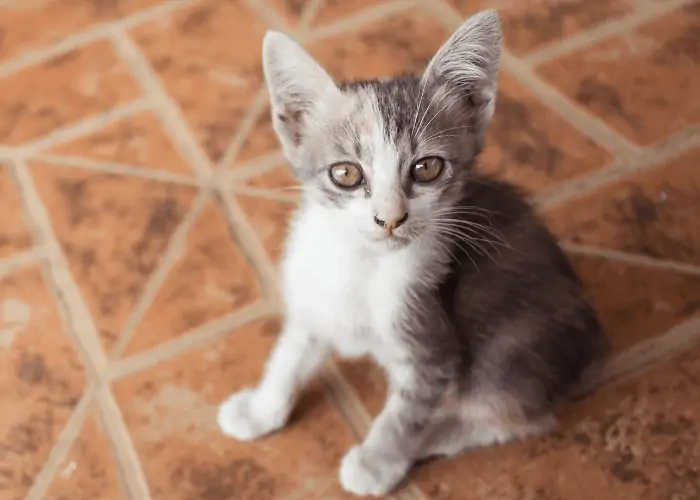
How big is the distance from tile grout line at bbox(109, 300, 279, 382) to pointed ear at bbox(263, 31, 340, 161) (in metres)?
0.49

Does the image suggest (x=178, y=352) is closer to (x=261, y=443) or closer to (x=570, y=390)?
(x=261, y=443)

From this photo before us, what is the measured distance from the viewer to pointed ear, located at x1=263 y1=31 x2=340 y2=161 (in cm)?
94

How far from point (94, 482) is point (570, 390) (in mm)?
821

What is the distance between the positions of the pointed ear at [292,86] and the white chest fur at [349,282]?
A: 0.13 m

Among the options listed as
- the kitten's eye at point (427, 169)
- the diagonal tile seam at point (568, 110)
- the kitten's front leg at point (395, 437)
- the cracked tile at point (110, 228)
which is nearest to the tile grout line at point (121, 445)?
the cracked tile at point (110, 228)

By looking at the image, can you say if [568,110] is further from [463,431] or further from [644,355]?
[463,431]

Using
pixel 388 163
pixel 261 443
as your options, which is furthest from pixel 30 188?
pixel 388 163

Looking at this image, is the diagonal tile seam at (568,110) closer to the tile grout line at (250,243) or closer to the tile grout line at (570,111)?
the tile grout line at (570,111)

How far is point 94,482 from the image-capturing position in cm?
125

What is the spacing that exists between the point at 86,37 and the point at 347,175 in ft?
4.25

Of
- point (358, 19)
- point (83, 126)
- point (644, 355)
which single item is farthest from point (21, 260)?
point (644, 355)

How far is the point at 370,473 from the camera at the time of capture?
119 centimetres

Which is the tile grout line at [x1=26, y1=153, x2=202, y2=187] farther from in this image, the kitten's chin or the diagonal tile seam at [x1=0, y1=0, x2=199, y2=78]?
the kitten's chin

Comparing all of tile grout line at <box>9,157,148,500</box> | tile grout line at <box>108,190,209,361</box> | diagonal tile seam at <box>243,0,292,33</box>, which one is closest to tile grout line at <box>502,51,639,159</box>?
diagonal tile seam at <box>243,0,292,33</box>
